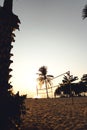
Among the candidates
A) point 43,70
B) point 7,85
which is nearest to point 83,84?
point 43,70

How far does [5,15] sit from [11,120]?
4140 millimetres

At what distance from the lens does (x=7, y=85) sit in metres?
8.64

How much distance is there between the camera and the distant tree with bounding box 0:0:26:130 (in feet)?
26.0

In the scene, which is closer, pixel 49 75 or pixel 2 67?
pixel 2 67

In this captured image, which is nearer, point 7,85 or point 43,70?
point 7,85

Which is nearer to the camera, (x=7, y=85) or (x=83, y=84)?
(x=7, y=85)

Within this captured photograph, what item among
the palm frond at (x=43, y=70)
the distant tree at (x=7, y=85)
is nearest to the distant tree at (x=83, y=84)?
the palm frond at (x=43, y=70)

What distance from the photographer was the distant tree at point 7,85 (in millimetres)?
7926

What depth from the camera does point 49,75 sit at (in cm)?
6081

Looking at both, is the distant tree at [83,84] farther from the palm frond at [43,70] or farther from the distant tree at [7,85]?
the distant tree at [7,85]

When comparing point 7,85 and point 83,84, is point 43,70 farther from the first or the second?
point 7,85

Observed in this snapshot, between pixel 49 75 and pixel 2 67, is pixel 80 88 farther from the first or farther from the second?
pixel 2 67

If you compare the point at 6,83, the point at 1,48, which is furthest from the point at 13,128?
the point at 1,48

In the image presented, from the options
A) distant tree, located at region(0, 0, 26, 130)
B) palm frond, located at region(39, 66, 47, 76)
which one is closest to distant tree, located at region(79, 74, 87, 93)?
palm frond, located at region(39, 66, 47, 76)
